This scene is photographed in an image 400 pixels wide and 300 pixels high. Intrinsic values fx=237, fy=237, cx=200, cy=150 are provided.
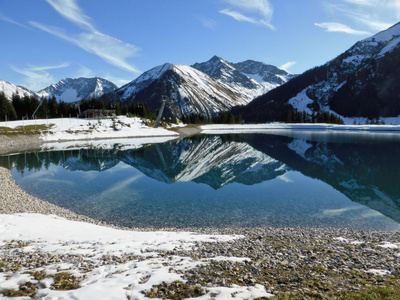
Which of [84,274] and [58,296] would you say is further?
[84,274]

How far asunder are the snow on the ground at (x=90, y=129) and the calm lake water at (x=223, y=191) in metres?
42.4

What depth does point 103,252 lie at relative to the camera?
11055mm

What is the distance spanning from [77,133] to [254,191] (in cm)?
8027

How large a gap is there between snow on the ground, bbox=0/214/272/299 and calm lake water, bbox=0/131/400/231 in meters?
4.16

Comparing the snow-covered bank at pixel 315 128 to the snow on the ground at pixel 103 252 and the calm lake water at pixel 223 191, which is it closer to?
the calm lake water at pixel 223 191

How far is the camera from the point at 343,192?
25.2 metres

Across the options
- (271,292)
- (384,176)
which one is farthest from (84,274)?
(384,176)

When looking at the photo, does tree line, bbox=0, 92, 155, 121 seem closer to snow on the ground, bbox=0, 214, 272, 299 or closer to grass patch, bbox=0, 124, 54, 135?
grass patch, bbox=0, 124, 54, 135

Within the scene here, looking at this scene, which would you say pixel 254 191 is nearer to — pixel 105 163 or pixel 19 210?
pixel 19 210

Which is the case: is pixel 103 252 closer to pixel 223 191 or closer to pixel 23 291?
pixel 23 291

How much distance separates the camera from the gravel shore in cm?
774

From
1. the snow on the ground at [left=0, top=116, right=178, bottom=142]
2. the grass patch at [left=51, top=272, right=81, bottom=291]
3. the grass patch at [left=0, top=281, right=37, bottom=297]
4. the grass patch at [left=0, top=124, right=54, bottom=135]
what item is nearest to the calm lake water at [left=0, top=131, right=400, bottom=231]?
the grass patch at [left=51, top=272, right=81, bottom=291]

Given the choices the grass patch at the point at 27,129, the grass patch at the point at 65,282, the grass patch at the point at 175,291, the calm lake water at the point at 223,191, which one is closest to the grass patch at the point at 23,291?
the grass patch at the point at 65,282

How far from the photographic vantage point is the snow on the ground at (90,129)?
81.3m
